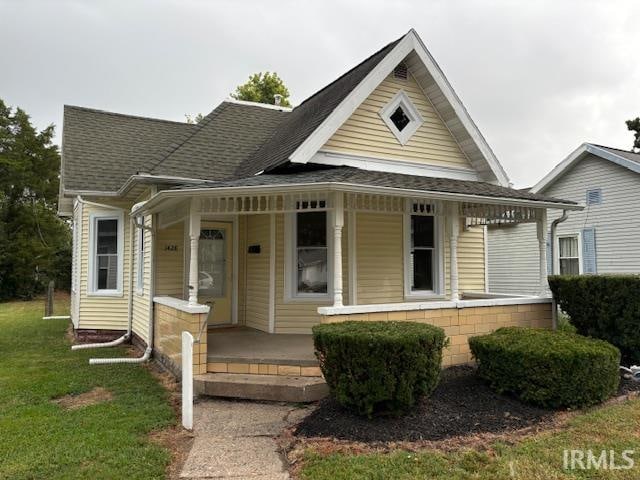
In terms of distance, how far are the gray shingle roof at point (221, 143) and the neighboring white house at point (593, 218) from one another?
7970 millimetres

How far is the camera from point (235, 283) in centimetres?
925

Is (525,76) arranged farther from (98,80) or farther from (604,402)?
(98,80)

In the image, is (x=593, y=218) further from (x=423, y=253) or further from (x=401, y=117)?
(x=401, y=117)

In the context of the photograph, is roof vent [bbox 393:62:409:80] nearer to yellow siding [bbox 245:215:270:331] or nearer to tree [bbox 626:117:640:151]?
yellow siding [bbox 245:215:270:331]

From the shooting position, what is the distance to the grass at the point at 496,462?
365cm

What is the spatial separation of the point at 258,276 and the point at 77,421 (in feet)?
13.9

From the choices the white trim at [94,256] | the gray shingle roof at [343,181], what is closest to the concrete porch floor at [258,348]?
the gray shingle roof at [343,181]

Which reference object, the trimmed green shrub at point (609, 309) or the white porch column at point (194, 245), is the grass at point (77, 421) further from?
the trimmed green shrub at point (609, 309)

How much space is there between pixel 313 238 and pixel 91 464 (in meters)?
5.14

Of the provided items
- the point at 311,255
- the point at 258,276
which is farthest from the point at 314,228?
the point at 258,276

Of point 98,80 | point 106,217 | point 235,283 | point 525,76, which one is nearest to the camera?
point 235,283

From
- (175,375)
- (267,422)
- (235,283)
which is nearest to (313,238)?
(235,283)

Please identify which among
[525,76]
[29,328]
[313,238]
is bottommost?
[29,328]

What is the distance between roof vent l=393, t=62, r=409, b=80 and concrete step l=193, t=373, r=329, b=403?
6010 millimetres
